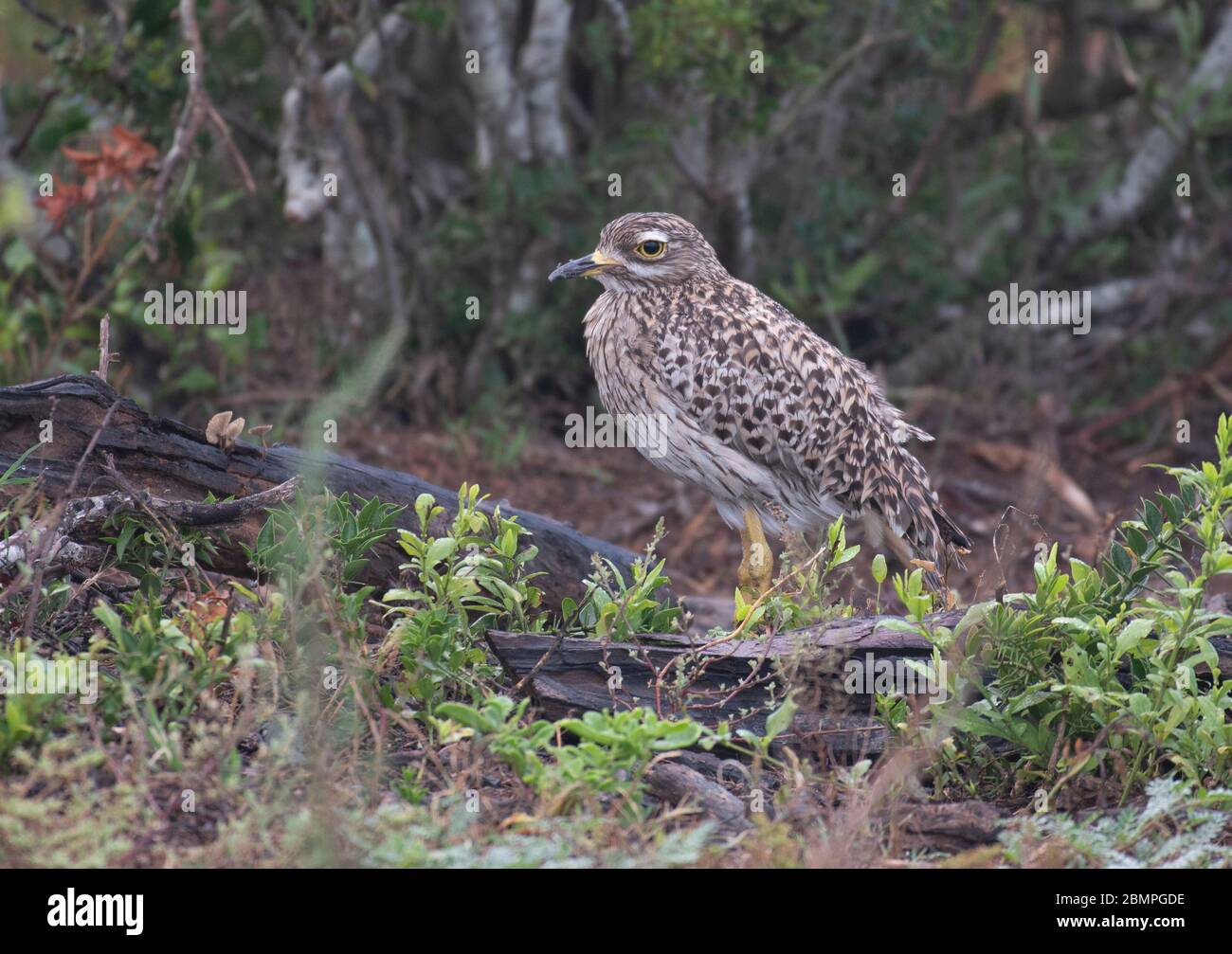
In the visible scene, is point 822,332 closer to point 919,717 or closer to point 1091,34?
point 1091,34

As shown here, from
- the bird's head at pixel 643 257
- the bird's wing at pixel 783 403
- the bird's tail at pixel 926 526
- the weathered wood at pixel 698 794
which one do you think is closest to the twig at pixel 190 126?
the bird's head at pixel 643 257

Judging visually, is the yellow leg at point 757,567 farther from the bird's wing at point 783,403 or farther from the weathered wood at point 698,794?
the weathered wood at point 698,794

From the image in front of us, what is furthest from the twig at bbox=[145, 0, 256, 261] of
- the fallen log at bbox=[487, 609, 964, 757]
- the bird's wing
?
the fallen log at bbox=[487, 609, 964, 757]

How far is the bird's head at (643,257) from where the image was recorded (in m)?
6.81

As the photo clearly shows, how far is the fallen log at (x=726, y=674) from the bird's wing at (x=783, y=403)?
165 centimetres

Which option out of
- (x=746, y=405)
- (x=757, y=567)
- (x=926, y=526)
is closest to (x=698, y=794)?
(x=757, y=567)

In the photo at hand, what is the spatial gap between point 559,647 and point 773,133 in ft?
17.8

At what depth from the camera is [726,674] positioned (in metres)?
4.99

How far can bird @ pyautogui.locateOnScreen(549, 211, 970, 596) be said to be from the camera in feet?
21.5

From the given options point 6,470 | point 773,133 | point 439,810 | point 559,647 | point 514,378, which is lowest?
point 439,810

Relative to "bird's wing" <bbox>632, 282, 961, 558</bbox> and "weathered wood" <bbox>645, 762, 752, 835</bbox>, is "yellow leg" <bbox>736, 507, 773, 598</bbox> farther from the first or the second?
"weathered wood" <bbox>645, 762, 752, 835</bbox>

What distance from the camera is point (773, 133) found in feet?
30.6

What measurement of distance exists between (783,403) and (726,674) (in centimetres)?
190

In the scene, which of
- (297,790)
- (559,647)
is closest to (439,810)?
(297,790)
